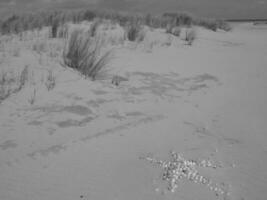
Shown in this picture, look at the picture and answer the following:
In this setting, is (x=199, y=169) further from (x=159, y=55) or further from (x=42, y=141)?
(x=159, y=55)

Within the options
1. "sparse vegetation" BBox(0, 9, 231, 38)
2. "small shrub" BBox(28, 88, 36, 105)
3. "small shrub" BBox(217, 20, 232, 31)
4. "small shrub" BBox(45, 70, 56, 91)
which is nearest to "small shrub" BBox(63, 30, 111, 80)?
"small shrub" BBox(45, 70, 56, 91)

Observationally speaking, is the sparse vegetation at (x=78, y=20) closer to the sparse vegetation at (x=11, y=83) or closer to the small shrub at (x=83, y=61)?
the small shrub at (x=83, y=61)

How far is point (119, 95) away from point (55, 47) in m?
2.51

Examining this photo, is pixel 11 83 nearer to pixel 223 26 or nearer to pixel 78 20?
pixel 78 20

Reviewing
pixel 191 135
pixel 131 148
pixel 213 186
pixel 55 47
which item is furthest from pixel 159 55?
pixel 213 186

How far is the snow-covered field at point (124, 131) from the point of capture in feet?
6.44

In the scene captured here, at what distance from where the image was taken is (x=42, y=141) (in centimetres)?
247

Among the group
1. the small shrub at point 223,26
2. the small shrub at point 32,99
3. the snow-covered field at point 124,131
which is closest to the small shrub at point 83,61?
the snow-covered field at point 124,131

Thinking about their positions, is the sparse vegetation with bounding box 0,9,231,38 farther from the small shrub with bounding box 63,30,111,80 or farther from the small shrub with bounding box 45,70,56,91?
the small shrub with bounding box 45,70,56,91

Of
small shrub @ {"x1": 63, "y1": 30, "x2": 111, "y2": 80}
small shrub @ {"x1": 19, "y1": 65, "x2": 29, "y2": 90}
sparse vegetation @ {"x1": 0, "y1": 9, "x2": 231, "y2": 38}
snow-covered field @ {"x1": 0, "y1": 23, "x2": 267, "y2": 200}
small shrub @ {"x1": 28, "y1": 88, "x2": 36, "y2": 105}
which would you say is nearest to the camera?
snow-covered field @ {"x1": 0, "y1": 23, "x2": 267, "y2": 200}

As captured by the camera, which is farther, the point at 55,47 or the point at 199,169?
the point at 55,47

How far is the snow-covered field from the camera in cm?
196

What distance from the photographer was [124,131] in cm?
284

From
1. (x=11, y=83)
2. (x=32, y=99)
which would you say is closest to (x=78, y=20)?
(x=11, y=83)
